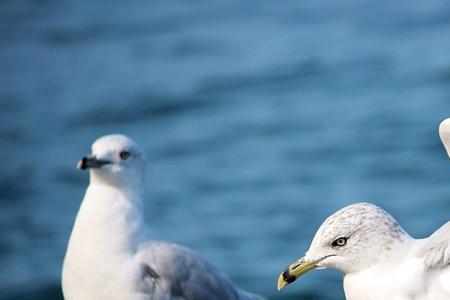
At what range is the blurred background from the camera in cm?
1361

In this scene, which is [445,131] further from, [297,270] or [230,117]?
[230,117]

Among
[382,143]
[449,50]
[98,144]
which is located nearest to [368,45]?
[449,50]

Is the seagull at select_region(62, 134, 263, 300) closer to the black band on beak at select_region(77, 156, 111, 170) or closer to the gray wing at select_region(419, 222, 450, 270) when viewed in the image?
the black band on beak at select_region(77, 156, 111, 170)

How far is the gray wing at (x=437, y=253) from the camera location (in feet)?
19.3

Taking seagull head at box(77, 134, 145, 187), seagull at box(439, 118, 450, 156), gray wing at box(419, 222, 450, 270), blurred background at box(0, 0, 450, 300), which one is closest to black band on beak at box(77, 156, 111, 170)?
seagull head at box(77, 134, 145, 187)

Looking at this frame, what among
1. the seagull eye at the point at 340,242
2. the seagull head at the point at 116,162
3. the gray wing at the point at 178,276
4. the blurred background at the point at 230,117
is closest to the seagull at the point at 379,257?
the seagull eye at the point at 340,242

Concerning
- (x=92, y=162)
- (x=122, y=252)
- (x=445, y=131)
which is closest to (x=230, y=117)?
(x=92, y=162)

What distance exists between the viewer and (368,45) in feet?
57.5

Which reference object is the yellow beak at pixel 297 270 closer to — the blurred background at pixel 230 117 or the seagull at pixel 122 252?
the seagull at pixel 122 252

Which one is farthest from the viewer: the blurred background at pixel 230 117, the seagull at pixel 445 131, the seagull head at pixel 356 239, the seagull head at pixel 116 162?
the blurred background at pixel 230 117

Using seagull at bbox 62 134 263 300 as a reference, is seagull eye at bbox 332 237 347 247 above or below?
below

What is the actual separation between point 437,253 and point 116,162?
1778 mm

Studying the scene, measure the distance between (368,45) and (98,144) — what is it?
10.8 m

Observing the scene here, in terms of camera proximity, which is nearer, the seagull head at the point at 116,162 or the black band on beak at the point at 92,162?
the black band on beak at the point at 92,162
